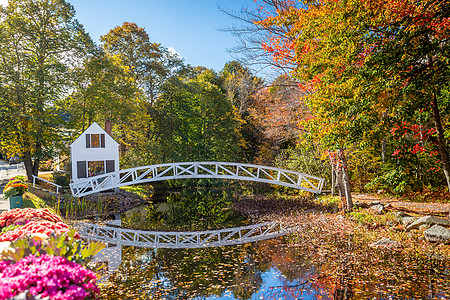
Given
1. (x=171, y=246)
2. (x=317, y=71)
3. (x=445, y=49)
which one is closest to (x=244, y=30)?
(x=317, y=71)

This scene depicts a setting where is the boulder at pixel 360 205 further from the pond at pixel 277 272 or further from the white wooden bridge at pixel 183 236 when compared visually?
the pond at pixel 277 272

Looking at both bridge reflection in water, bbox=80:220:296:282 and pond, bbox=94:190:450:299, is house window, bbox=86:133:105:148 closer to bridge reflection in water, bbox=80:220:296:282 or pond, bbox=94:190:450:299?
bridge reflection in water, bbox=80:220:296:282

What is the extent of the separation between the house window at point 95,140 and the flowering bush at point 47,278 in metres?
15.9

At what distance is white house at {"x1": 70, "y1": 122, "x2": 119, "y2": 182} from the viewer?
1759cm

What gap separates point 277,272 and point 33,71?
1840 centimetres

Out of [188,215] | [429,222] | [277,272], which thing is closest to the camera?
[277,272]

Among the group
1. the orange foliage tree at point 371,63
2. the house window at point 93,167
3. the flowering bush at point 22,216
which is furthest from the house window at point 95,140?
the orange foliage tree at point 371,63

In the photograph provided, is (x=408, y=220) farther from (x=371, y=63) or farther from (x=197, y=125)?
(x=197, y=125)

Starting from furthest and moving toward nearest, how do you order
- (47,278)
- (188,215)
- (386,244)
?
(188,215), (386,244), (47,278)

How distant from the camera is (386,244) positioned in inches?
328

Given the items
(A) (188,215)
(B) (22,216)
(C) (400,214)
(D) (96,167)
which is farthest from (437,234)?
(D) (96,167)

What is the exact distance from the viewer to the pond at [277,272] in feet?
19.2

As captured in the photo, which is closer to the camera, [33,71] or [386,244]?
[386,244]

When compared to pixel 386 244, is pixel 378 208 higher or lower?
higher
